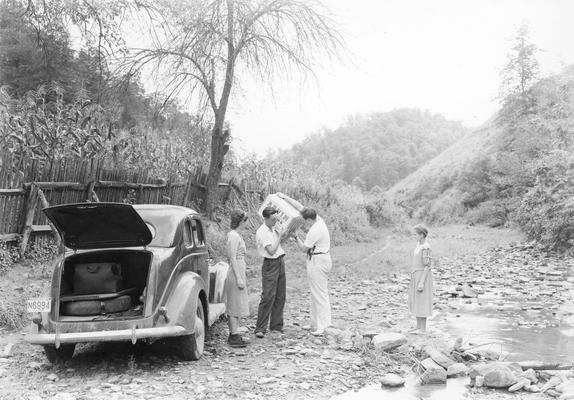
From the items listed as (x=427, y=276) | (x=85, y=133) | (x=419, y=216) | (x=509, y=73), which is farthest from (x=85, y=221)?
(x=419, y=216)

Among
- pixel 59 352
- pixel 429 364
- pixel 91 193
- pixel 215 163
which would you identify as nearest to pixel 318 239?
pixel 429 364

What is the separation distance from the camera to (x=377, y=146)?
107438 mm

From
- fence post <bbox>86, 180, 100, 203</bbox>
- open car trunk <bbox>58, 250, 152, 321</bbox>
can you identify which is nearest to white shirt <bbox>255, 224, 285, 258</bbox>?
open car trunk <bbox>58, 250, 152, 321</bbox>

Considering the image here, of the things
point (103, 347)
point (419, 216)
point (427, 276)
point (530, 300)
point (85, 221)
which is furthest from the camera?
point (419, 216)

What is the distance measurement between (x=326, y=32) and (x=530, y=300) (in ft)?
25.9

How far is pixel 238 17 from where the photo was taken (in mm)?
15375

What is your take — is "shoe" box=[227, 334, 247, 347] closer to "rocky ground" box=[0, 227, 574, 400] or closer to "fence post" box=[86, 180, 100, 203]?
"rocky ground" box=[0, 227, 574, 400]

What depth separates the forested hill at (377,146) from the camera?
324 ft

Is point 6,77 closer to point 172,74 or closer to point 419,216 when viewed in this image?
point 172,74

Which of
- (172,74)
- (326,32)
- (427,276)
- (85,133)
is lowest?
(427,276)

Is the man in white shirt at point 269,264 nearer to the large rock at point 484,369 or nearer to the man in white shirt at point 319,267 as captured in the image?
the man in white shirt at point 319,267

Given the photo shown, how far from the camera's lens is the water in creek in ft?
20.6

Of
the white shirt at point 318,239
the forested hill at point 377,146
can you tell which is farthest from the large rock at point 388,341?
the forested hill at point 377,146

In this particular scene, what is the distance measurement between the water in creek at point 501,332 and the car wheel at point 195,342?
1.81m
